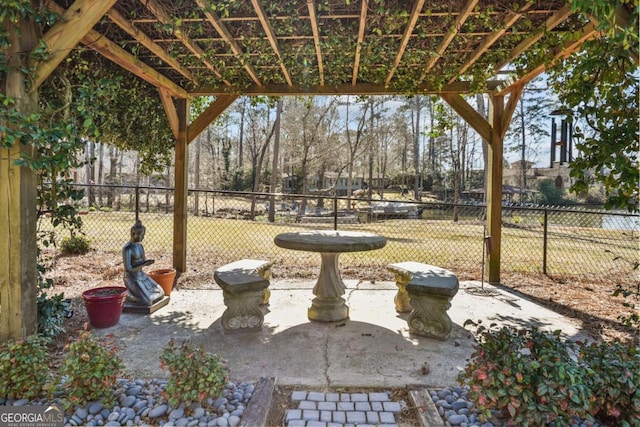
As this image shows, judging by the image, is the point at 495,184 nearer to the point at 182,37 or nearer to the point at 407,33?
the point at 407,33

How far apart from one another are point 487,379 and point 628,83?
2.13 metres

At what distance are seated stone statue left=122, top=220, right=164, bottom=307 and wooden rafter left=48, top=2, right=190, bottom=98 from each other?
5.04ft

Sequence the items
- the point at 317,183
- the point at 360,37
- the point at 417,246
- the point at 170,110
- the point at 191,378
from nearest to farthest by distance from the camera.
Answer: the point at 191,378 < the point at 360,37 < the point at 170,110 < the point at 417,246 < the point at 317,183

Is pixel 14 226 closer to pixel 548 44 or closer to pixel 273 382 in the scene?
pixel 273 382

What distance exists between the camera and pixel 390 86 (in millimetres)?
4574

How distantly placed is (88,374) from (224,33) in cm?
279

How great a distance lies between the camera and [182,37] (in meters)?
3.14

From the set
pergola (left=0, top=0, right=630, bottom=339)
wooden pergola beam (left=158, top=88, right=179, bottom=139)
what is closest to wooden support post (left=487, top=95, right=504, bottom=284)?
pergola (left=0, top=0, right=630, bottom=339)

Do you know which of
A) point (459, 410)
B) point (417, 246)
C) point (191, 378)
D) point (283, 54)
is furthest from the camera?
point (417, 246)

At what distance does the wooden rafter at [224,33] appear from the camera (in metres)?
2.70

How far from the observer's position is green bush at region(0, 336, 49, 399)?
179cm

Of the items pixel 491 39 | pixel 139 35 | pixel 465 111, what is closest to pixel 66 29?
pixel 139 35

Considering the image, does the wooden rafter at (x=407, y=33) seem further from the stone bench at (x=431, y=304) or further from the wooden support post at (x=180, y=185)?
the wooden support post at (x=180, y=185)

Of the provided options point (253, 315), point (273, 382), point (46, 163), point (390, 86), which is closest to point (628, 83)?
point (390, 86)
